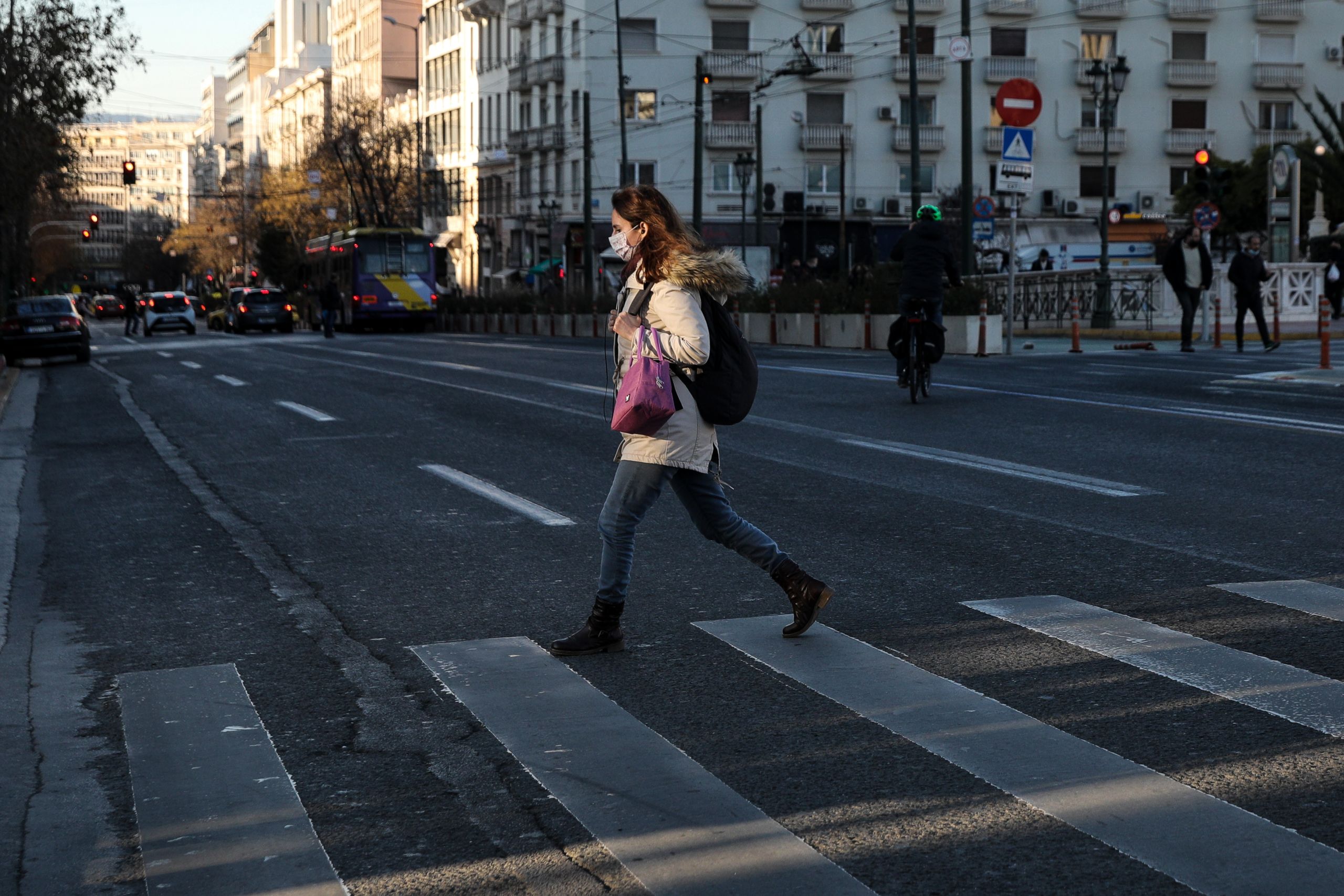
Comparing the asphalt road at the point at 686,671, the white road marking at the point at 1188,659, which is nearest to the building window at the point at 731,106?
the asphalt road at the point at 686,671

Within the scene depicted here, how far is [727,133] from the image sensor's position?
73062mm

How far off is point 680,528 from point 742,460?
3.06 meters

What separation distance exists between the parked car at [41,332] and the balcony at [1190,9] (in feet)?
176

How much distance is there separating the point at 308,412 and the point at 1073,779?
1394 cm

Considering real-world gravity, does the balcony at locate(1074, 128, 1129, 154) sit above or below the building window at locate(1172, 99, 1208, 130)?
below

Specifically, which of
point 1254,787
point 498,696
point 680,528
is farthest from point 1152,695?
point 680,528

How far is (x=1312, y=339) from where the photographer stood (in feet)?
96.9

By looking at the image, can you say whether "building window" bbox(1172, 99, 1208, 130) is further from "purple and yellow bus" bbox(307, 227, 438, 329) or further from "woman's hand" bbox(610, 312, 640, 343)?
"woman's hand" bbox(610, 312, 640, 343)

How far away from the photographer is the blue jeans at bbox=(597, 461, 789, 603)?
5.95 m

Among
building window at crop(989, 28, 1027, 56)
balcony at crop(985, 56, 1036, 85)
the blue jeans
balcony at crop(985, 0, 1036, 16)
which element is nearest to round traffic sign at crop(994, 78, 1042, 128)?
the blue jeans

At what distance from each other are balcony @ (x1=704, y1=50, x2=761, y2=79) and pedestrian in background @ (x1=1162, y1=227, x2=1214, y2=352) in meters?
48.6

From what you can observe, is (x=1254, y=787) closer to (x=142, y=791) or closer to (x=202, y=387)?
(x=142, y=791)

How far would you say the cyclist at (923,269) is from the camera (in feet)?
53.8

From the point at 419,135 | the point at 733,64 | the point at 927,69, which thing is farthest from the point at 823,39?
the point at 419,135
